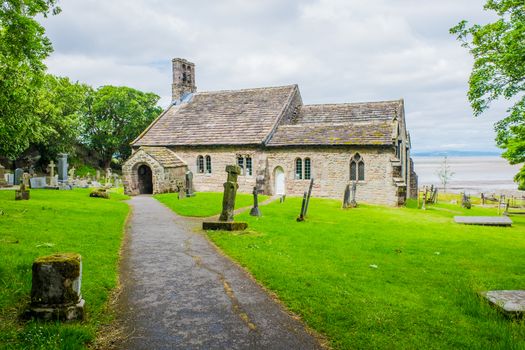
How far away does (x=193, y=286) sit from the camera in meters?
8.06

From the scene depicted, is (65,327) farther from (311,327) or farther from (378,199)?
(378,199)

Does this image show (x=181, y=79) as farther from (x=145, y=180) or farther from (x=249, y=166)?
(x=249, y=166)

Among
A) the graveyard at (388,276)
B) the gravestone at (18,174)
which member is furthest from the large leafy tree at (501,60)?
the gravestone at (18,174)

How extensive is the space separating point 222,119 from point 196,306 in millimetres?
30156

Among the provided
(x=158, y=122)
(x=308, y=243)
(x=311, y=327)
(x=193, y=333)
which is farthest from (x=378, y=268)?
(x=158, y=122)

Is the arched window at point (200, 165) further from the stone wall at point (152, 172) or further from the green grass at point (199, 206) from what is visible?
the green grass at point (199, 206)

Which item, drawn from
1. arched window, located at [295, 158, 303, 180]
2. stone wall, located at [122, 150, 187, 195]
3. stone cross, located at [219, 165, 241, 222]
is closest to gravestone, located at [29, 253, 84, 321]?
stone cross, located at [219, 165, 241, 222]

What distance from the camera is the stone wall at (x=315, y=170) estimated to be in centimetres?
2831

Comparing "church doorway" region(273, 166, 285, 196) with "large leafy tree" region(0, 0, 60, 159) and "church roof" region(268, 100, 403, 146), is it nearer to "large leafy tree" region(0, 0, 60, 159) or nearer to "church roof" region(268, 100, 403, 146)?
"church roof" region(268, 100, 403, 146)

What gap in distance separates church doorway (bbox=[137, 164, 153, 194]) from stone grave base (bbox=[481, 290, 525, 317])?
97.9ft

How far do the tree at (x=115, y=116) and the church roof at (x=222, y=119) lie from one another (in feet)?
45.8

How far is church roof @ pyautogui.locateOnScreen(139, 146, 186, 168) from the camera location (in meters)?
31.6

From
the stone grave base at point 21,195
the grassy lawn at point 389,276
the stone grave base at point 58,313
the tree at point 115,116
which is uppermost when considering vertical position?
the tree at point 115,116

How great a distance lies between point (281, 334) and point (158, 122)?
3559 cm
